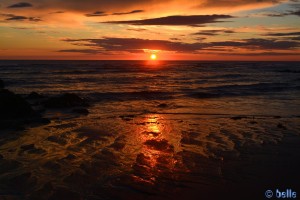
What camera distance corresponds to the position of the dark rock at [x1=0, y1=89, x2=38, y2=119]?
16.3 meters

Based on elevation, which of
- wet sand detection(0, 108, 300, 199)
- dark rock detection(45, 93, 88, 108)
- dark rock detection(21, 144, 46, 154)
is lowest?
wet sand detection(0, 108, 300, 199)

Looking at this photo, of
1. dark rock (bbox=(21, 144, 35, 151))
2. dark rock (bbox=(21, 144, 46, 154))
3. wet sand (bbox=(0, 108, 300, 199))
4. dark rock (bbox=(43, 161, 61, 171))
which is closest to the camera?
wet sand (bbox=(0, 108, 300, 199))

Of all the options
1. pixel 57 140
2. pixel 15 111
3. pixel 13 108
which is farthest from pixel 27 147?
pixel 13 108

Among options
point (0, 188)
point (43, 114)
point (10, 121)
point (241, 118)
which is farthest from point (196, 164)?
point (43, 114)

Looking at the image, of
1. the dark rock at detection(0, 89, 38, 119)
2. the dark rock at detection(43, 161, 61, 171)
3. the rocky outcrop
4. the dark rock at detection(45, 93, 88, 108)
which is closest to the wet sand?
the dark rock at detection(43, 161, 61, 171)

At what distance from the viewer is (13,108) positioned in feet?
54.4

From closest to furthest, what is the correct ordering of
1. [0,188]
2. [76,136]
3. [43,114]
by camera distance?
[0,188] → [76,136] → [43,114]

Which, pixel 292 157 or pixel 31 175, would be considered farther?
pixel 292 157

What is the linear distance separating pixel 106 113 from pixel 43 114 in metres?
3.45

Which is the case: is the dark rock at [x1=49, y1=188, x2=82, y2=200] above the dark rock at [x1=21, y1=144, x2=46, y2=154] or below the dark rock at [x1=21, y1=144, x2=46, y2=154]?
below

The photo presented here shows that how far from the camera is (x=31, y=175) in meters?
8.62

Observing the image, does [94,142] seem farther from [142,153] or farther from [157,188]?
[157,188]

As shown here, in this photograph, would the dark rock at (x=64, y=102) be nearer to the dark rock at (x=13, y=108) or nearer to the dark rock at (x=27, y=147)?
the dark rock at (x=13, y=108)

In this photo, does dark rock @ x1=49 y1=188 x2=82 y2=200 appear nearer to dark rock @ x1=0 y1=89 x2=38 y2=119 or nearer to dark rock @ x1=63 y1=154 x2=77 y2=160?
dark rock @ x1=63 y1=154 x2=77 y2=160
